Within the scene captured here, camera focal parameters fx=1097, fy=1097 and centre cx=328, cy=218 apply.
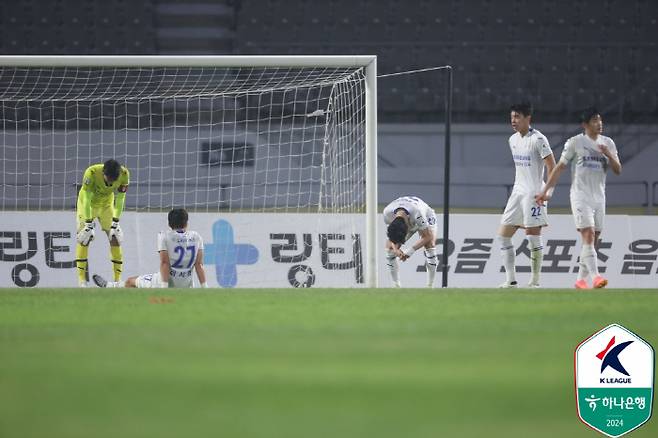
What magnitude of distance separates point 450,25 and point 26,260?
13.2m

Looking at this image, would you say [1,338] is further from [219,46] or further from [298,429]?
[219,46]

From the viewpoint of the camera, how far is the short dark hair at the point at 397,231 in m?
10.9

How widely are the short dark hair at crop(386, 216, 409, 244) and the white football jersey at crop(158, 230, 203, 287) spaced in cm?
197

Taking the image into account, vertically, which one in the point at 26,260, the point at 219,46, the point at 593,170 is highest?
the point at 219,46

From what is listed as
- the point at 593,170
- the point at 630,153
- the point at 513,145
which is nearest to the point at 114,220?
the point at 513,145

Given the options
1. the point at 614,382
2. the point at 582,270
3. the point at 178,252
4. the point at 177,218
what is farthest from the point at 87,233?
the point at 614,382


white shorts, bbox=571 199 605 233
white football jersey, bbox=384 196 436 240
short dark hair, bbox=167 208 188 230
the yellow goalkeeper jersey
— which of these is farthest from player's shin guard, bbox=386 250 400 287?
the yellow goalkeeper jersey

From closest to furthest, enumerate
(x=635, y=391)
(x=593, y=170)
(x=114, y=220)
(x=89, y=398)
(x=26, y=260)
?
(x=89, y=398)
(x=635, y=391)
(x=593, y=170)
(x=114, y=220)
(x=26, y=260)

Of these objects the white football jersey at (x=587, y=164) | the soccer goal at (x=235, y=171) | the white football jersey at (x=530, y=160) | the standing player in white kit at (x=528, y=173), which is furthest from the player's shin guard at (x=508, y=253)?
the soccer goal at (x=235, y=171)

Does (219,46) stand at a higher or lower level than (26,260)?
higher

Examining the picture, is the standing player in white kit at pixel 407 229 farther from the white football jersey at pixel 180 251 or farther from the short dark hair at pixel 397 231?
the white football jersey at pixel 180 251

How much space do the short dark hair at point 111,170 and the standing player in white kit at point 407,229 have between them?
2.79 metres

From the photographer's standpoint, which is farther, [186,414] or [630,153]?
[630,153]

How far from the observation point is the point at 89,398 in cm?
375
